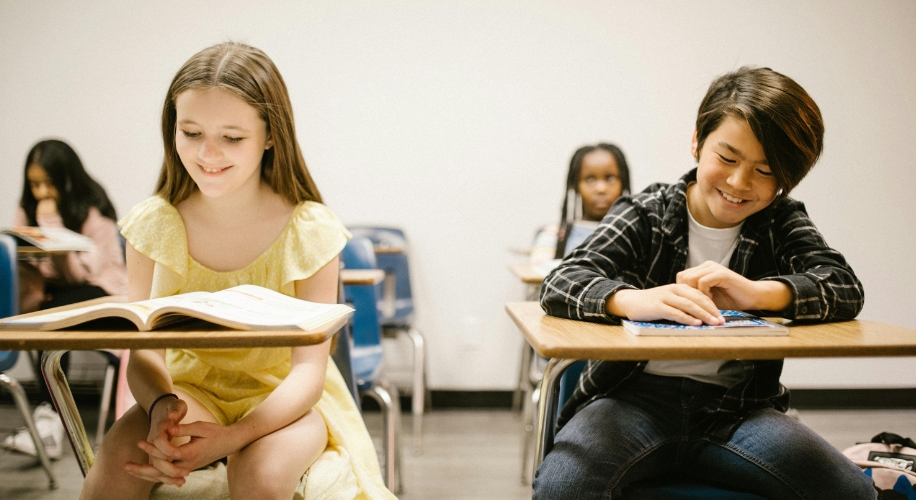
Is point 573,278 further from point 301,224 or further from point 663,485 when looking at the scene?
point 301,224

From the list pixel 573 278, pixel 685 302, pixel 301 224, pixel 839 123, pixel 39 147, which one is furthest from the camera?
pixel 839 123

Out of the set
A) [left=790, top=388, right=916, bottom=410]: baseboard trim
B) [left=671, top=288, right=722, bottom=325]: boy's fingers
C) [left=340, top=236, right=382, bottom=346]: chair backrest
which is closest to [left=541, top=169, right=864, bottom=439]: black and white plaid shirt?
[left=671, top=288, right=722, bottom=325]: boy's fingers

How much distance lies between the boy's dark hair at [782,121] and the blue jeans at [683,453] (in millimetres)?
417

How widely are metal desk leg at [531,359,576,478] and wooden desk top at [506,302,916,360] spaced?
0.09 metres

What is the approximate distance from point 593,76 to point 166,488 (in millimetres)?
2856

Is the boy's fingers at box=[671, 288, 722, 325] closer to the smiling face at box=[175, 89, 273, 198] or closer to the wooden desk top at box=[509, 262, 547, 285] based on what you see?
the smiling face at box=[175, 89, 273, 198]

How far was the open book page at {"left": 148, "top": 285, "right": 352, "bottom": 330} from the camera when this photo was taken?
682 mm

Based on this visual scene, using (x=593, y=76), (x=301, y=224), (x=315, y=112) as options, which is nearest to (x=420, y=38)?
(x=315, y=112)

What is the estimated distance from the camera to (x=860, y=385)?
313 centimetres

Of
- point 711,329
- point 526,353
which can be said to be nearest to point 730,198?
point 711,329

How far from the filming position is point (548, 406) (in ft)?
3.08

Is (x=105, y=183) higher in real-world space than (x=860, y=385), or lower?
higher

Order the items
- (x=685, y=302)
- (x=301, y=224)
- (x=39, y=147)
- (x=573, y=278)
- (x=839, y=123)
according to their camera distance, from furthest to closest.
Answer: (x=839, y=123), (x=39, y=147), (x=301, y=224), (x=573, y=278), (x=685, y=302)

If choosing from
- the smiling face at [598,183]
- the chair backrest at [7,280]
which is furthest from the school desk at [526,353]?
the chair backrest at [7,280]
